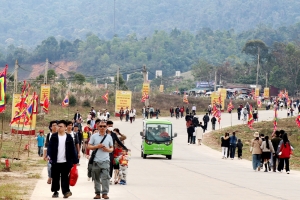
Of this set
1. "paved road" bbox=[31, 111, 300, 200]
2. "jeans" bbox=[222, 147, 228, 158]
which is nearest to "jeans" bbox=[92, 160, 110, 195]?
"paved road" bbox=[31, 111, 300, 200]

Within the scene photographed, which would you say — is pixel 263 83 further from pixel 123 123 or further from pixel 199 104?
pixel 123 123

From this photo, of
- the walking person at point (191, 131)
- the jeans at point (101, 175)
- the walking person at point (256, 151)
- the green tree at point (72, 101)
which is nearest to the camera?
the jeans at point (101, 175)

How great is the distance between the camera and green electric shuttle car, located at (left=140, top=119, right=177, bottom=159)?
1427 inches

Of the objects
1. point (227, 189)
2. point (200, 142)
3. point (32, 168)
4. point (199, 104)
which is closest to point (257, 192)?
point (227, 189)

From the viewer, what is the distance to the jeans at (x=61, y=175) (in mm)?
17266

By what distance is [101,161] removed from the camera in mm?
17812

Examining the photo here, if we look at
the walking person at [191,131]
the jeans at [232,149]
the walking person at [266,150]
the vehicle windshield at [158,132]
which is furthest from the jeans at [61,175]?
the walking person at [191,131]

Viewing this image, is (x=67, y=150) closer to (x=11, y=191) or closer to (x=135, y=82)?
(x=11, y=191)

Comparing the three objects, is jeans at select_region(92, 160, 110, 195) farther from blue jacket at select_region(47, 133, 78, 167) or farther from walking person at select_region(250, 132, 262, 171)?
walking person at select_region(250, 132, 262, 171)

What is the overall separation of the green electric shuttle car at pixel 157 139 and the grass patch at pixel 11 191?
51.3ft

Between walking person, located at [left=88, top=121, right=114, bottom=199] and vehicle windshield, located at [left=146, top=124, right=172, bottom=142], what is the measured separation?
18627 millimetres

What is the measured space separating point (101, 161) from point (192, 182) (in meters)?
6.03

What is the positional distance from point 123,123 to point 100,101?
2411 centimetres

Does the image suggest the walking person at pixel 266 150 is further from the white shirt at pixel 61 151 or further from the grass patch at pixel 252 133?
the white shirt at pixel 61 151
